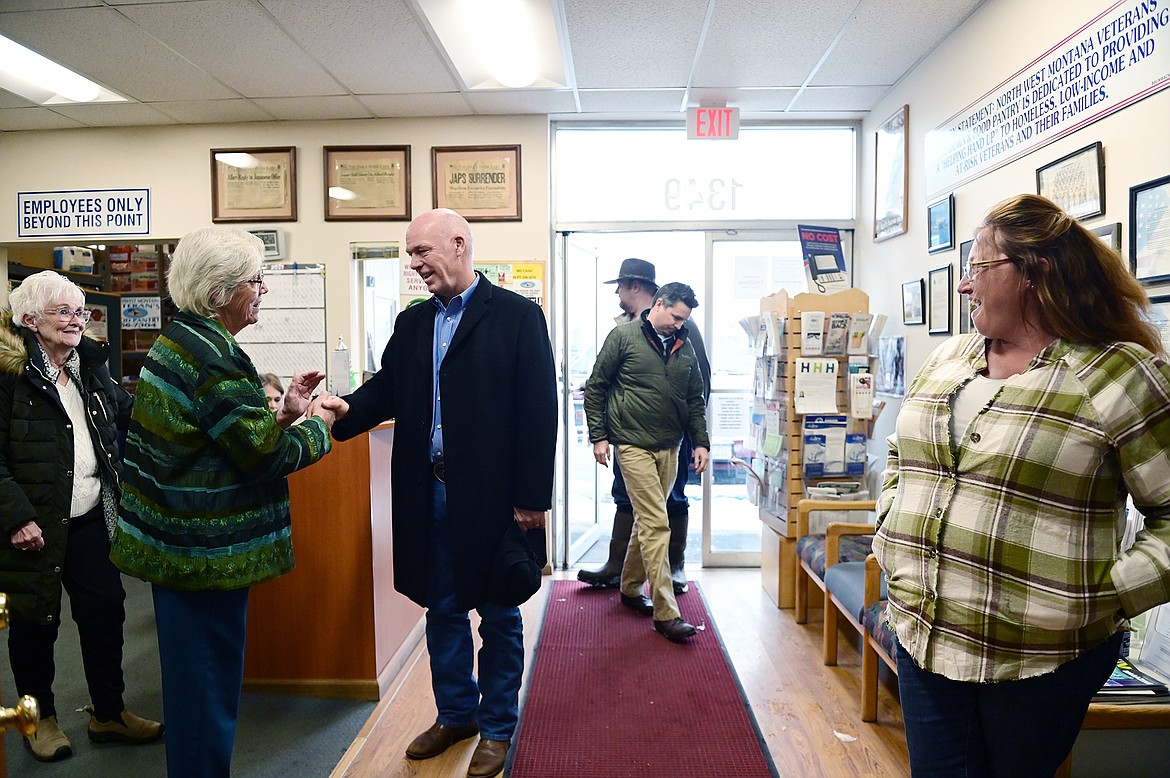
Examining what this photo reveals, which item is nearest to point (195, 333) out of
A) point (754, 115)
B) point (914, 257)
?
point (914, 257)

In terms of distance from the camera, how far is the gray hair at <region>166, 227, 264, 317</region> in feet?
5.42

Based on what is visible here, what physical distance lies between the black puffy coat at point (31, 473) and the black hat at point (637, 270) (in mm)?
2542

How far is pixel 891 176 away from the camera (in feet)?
12.5

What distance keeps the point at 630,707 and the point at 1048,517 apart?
179 cm

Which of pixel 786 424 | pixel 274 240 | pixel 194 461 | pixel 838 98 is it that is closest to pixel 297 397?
pixel 194 461

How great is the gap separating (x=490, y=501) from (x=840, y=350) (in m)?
2.15

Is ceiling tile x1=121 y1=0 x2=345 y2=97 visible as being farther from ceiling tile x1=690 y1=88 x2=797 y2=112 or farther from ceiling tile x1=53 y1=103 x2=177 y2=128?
ceiling tile x1=690 y1=88 x2=797 y2=112

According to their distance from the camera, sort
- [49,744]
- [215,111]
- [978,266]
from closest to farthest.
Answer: [978,266]
[49,744]
[215,111]

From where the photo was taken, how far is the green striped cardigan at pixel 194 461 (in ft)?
5.18

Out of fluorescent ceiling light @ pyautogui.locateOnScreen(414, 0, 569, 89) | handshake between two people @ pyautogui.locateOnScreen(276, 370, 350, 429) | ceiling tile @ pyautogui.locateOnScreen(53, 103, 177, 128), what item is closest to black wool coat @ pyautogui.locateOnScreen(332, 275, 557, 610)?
handshake between two people @ pyautogui.locateOnScreen(276, 370, 350, 429)

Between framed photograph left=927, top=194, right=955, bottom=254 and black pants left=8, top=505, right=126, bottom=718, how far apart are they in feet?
11.1

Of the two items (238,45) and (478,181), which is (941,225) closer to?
(478,181)

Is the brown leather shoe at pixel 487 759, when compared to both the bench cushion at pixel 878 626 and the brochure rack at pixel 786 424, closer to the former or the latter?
the bench cushion at pixel 878 626

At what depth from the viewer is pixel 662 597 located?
126 inches
